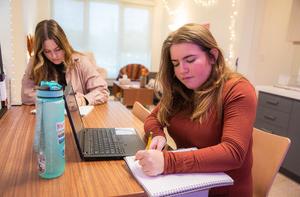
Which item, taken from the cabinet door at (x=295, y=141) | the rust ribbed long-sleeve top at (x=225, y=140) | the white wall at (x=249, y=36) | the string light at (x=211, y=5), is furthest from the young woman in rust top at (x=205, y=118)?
the string light at (x=211, y=5)

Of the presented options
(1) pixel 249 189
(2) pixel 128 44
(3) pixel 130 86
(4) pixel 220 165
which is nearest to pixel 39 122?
(4) pixel 220 165

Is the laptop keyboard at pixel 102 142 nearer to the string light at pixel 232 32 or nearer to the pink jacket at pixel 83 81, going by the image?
the pink jacket at pixel 83 81

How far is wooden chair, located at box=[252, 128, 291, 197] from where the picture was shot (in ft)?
3.39

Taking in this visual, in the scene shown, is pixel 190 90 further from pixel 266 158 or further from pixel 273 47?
pixel 273 47

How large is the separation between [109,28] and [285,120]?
438 centimetres

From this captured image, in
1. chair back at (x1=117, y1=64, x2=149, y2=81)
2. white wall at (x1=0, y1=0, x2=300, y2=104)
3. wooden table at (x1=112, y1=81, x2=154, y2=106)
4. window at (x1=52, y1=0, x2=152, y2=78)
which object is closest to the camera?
white wall at (x1=0, y1=0, x2=300, y2=104)

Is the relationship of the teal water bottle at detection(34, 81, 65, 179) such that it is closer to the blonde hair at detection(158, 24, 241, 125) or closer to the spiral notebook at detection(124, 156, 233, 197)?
the spiral notebook at detection(124, 156, 233, 197)

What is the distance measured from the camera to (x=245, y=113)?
2.81ft

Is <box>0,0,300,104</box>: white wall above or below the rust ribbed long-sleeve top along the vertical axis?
above

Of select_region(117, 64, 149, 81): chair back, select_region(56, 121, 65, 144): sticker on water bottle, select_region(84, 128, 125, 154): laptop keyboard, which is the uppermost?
select_region(56, 121, 65, 144): sticker on water bottle

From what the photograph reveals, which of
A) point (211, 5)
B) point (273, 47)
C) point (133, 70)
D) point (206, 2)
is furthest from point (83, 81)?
point (133, 70)

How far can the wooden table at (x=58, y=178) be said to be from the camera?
0.65 metres

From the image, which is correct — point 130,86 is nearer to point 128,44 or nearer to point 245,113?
point 128,44

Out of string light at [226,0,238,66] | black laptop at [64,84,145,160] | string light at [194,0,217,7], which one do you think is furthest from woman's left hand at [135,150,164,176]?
string light at [194,0,217,7]
